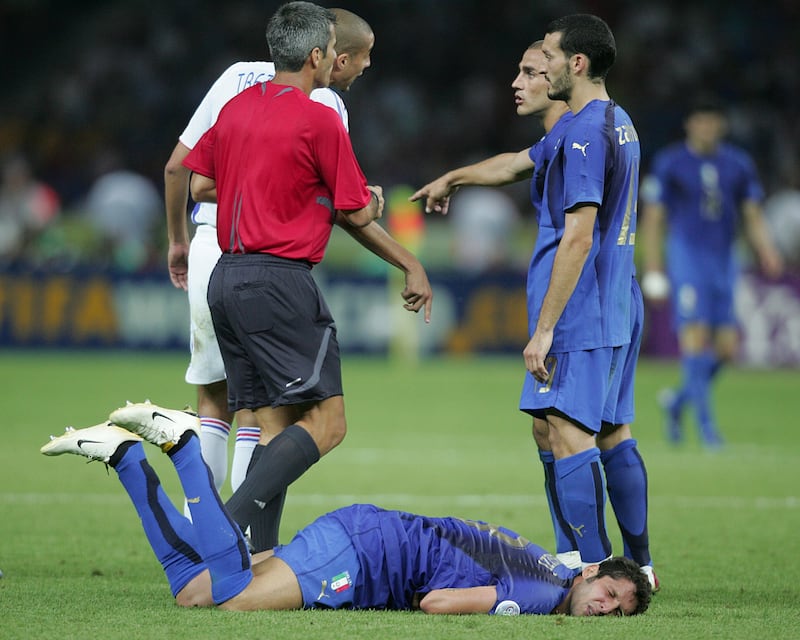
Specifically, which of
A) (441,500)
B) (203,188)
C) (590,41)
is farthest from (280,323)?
(441,500)

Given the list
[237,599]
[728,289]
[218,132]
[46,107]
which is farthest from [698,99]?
[46,107]

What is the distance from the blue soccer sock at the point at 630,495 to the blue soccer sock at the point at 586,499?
15.6 inches

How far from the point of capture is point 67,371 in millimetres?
15867

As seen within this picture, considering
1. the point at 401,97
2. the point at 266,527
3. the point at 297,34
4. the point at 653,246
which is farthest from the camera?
the point at 401,97

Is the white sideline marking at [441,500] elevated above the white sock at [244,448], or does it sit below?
below

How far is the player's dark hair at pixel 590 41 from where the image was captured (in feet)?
16.7

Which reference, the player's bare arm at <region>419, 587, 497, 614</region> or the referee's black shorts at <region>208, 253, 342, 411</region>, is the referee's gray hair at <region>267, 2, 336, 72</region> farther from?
the player's bare arm at <region>419, 587, 497, 614</region>

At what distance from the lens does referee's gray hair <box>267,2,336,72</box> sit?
4938 mm

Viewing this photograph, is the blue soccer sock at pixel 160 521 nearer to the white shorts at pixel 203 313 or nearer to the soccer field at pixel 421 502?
the soccer field at pixel 421 502

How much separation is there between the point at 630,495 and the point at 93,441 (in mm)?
2255

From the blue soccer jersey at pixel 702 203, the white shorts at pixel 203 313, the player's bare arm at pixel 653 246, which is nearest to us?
the white shorts at pixel 203 313

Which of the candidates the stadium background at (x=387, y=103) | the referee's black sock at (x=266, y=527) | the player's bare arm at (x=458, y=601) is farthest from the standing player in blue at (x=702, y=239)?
the stadium background at (x=387, y=103)

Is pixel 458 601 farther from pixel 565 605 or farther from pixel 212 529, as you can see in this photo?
pixel 212 529

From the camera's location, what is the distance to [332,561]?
4555mm
